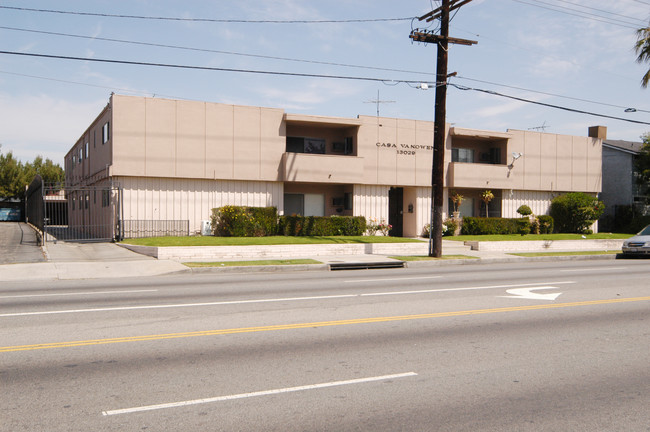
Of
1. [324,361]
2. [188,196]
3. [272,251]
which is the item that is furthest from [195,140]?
[324,361]

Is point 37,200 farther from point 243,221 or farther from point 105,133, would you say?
point 243,221

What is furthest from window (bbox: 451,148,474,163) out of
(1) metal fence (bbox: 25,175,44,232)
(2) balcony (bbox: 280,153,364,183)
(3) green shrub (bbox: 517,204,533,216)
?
(1) metal fence (bbox: 25,175,44,232)

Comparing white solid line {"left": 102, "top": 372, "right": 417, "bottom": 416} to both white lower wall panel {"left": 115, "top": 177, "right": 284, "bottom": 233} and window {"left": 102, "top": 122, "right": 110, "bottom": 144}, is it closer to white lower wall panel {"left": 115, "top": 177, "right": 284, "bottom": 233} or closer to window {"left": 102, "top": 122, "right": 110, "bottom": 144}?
white lower wall panel {"left": 115, "top": 177, "right": 284, "bottom": 233}

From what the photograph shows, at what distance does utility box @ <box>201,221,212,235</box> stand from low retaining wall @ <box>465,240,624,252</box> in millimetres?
12863

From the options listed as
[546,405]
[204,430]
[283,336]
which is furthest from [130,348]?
[546,405]

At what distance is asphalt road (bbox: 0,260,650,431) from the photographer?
15.7 ft

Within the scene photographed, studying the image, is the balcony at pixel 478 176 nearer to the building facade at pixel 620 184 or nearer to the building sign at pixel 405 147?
the building sign at pixel 405 147

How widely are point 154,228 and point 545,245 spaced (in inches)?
769

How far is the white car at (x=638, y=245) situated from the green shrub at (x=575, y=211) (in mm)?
9672

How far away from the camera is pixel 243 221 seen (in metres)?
26.0

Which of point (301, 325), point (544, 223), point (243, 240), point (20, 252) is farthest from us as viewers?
point (544, 223)

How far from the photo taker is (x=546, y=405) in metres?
5.13

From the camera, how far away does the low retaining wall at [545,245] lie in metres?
27.4

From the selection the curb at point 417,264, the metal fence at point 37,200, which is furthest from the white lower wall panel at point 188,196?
the curb at point 417,264
